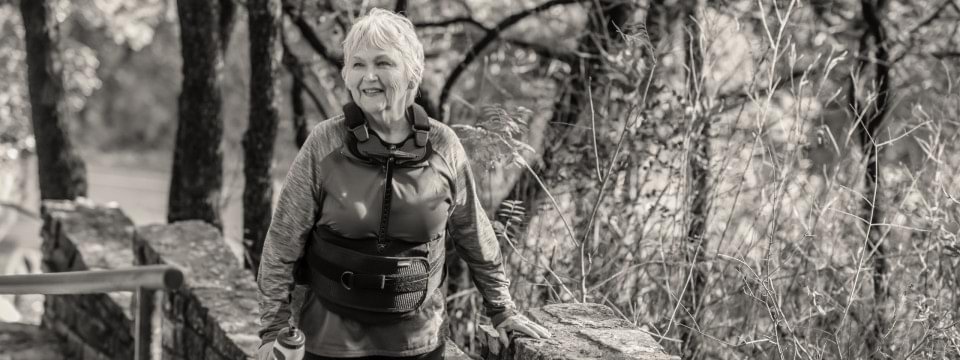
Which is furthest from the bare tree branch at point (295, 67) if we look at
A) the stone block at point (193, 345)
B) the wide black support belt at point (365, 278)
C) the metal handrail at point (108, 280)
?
the wide black support belt at point (365, 278)

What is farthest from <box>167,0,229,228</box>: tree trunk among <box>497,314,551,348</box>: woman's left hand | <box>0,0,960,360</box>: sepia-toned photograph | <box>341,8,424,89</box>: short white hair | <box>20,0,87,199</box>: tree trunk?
A: <box>341,8,424,89</box>: short white hair

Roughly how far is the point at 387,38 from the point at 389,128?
0.25 m

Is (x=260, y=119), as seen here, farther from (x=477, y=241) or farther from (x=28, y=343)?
(x=477, y=241)

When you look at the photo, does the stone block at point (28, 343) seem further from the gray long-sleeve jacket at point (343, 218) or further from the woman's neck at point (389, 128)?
the woman's neck at point (389, 128)

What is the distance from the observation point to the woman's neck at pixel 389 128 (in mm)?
2926

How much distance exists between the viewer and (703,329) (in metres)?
5.00

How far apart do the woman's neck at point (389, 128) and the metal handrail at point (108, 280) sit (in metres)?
0.70

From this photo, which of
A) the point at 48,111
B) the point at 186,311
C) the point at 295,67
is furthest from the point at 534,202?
the point at 48,111

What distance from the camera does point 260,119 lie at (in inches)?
288

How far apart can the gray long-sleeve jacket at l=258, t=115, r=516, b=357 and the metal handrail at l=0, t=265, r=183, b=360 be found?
410 mm

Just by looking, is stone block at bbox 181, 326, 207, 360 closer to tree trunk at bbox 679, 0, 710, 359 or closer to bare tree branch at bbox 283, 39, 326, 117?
tree trunk at bbox 679, 0, 710, 359

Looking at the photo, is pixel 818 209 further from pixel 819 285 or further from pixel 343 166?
pixel 343 166

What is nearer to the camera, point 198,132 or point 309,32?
point 198,132

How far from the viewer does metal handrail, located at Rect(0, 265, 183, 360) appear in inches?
97.4
